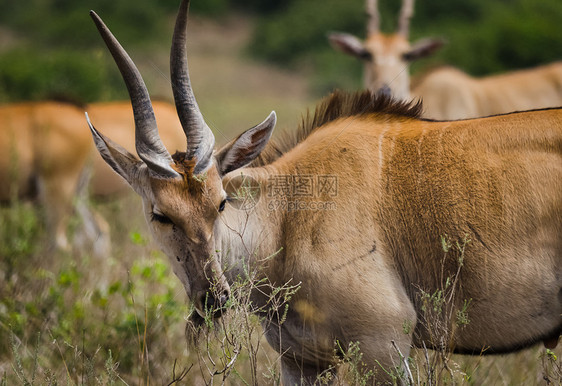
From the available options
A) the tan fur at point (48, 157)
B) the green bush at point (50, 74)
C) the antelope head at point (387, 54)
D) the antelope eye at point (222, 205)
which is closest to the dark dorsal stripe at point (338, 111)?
the antelope eye at point (222, 205)

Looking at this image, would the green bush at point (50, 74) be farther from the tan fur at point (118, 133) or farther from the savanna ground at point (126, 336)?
the savanna ground at point (126, 336)

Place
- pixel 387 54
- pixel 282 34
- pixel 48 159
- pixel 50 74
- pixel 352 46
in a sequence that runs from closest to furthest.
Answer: pixel 48 159
pixel 387 54
pixel 352 46
pixel 50 74
pixel 282 34

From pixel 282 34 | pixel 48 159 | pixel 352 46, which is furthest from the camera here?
pixel 282 34

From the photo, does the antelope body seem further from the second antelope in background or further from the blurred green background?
the blurred green background

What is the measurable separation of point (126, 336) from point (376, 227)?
78.4 inches

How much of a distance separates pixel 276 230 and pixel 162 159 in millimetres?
678

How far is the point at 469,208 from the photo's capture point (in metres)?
3.07

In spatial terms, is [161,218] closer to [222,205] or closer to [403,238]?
[222,205]

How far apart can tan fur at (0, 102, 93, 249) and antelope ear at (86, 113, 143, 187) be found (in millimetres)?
3526

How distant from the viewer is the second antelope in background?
29.5 ft

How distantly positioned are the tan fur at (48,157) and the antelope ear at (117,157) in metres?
3.53

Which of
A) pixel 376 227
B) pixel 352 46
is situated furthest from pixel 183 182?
pixel 352 46

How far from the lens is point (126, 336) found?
427cm

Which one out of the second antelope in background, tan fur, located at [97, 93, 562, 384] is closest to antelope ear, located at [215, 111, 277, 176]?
tan fur, located at [97, 93, 562, 384]
